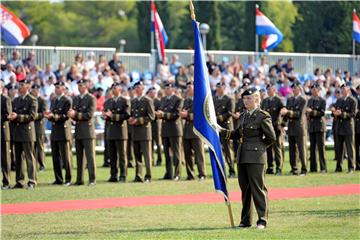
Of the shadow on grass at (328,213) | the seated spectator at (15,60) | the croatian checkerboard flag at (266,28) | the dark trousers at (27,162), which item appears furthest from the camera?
the croatian checkerboard flag at (266,28)

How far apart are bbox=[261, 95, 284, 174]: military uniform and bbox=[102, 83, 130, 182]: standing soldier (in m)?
3.55

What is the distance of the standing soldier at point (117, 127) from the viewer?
22469mm

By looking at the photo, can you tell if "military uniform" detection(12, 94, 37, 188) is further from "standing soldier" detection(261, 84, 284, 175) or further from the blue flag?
the blue flag

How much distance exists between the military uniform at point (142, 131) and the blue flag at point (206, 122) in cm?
786

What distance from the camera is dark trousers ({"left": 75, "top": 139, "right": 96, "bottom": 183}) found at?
21672mm

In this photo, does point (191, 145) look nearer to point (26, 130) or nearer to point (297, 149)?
point (297, 149)

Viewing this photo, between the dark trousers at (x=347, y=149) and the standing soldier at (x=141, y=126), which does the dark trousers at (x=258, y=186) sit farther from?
the dark trousers at (x=347, y=149)

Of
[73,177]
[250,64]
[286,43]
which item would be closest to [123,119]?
[73,177]

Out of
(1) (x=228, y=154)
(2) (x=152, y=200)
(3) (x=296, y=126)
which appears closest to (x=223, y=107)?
(1) (x=228, y=154)

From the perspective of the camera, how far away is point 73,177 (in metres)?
24.0

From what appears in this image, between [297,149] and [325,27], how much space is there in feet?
66.4

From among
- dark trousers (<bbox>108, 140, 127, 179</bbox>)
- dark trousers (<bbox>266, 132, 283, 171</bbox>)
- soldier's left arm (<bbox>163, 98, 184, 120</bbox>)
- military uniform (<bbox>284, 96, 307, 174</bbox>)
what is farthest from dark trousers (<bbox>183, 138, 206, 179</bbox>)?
military uniform (<bbox>284, 96, 307, 174</bbox>)

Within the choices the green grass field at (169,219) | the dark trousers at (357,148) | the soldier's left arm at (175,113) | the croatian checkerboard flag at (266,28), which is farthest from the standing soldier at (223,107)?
the croatian checkerboard flag at (266,28)

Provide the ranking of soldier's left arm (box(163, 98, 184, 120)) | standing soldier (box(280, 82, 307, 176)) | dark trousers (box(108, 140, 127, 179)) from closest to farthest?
dark trousers (box(108, 140, 127, 179)), soldier's left arm (box(163, 98, 184, 120)), standing soldier (box(280, 82, 307, 176))
